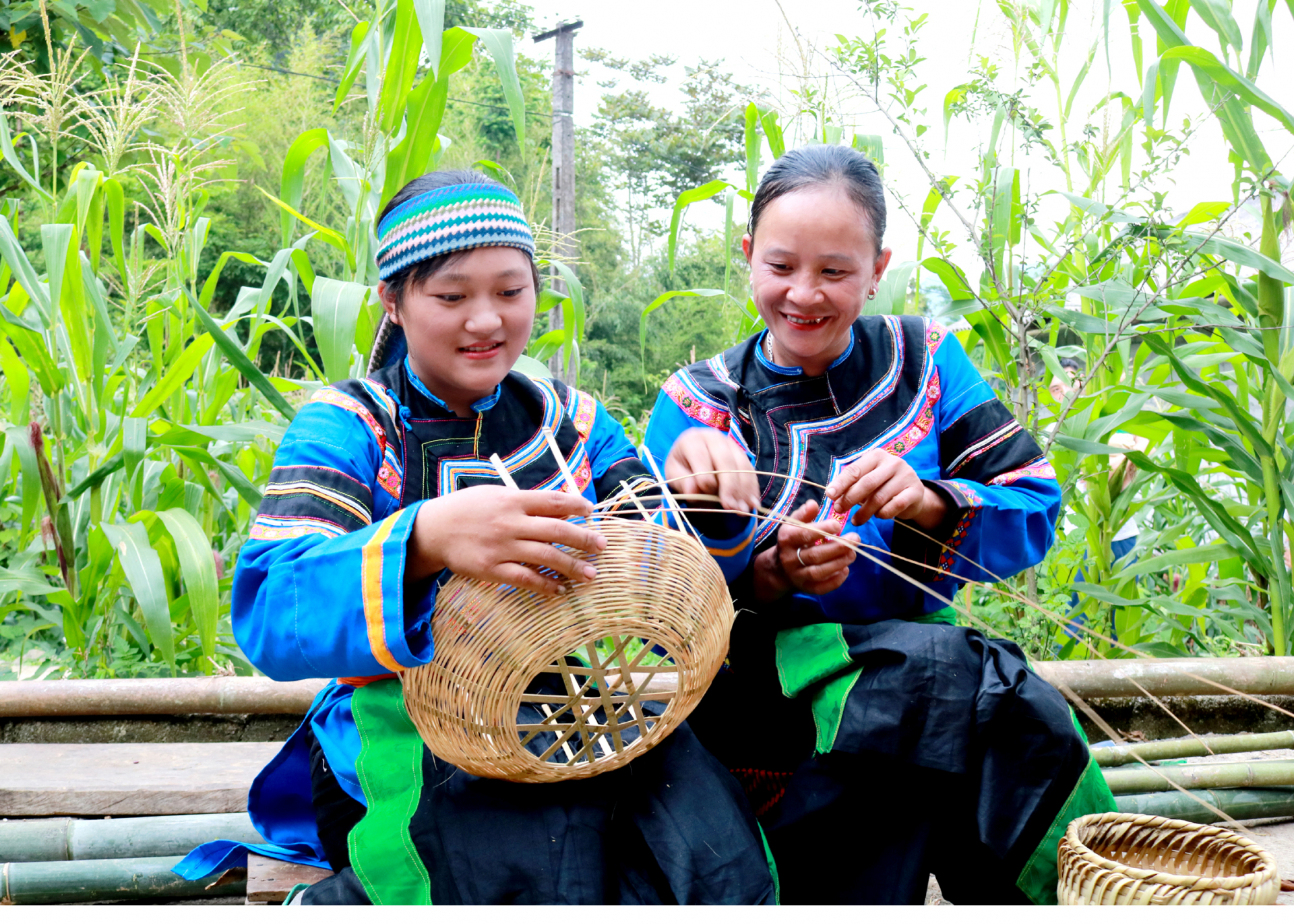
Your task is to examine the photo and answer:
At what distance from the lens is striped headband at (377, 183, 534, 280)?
4.51ft

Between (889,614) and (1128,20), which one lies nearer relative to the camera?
(889,614)

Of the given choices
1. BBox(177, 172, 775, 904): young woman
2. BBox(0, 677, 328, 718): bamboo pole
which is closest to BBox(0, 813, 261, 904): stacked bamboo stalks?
BBox(177, 172, 775, 904): young woman

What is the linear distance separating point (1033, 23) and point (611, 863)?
2.13 m

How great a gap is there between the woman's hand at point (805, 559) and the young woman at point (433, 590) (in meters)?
0.07

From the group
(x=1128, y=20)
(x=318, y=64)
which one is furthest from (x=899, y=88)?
(x=318, y=64)

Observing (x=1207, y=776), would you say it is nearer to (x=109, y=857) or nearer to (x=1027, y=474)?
(x=1027, y=474)

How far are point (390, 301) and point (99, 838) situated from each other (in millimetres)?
→ 1014

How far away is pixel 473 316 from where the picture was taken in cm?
138

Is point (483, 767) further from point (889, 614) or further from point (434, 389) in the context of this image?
point (889, 614)

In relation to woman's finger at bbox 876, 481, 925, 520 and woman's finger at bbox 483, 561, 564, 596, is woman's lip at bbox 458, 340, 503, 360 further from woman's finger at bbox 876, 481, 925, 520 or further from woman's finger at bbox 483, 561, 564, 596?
woman's finger at bbox 876, 481, 925, 520

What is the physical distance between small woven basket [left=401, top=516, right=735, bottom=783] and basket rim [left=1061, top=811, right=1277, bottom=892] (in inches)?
18.9

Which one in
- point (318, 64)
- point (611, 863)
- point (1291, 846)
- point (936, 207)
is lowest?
point (1291, 846)

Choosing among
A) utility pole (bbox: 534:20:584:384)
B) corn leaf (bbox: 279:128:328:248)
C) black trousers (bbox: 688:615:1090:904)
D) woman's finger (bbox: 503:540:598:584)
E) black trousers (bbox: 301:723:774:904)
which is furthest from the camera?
utility pole (bbox: 534:20:584:384)

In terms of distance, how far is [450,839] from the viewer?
3.94ft
